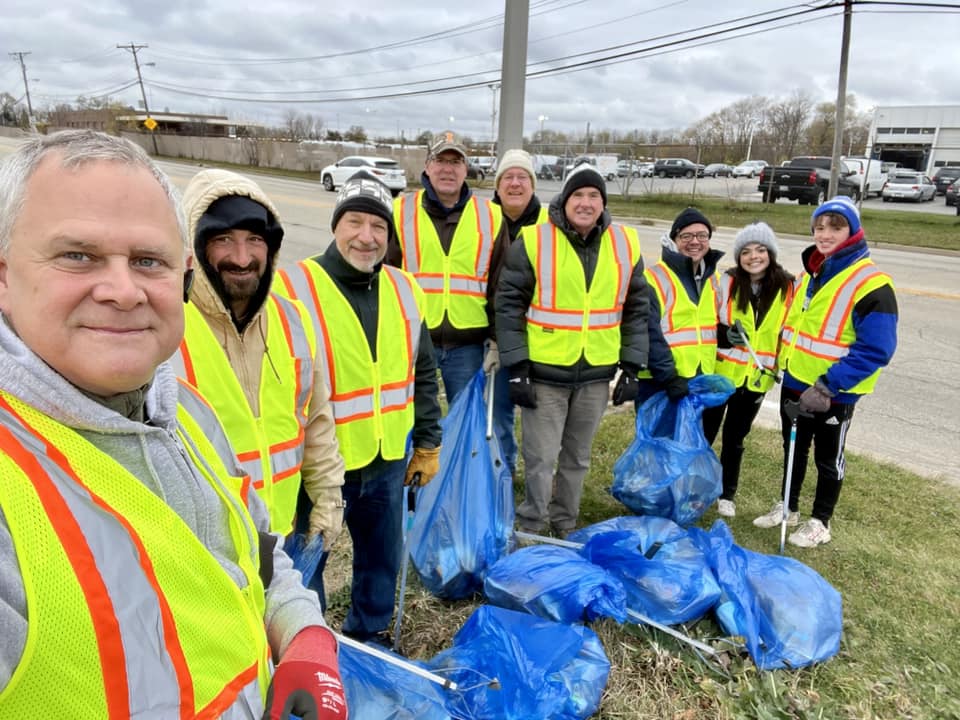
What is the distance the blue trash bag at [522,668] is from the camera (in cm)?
190

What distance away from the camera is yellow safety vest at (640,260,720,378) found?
3441 millimetres

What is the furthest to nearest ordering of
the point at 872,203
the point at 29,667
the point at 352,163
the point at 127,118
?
the point at 127,118, the point at 872,203, the point at 352,163, the point at 29,667

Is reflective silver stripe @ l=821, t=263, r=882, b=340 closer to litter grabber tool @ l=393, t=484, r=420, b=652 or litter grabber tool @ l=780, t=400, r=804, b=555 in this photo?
litter grabber tool @ l=780, t=400, r=804, b=555

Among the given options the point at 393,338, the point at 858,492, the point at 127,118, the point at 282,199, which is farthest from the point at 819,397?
the point at 127,118

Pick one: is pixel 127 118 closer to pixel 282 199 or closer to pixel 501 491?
pixel 282 199

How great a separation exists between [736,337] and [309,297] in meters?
2.45

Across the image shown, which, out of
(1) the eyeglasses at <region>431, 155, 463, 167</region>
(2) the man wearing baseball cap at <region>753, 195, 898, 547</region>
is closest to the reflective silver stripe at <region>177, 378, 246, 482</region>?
(1) the eyeglasses at <region>431, 155, 463, 167</region>

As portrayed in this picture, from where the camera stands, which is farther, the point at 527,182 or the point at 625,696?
the point at 527,182

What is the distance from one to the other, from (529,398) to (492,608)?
1151 millimetres

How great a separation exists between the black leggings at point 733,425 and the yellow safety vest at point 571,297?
1006mm

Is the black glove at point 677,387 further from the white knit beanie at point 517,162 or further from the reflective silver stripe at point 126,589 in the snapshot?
the reflective silver stripe at point 126,589

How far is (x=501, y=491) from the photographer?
281 cm

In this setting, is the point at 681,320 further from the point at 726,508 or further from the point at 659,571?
the point at 659,571

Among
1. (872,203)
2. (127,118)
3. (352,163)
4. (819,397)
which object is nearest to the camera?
(819,397)
